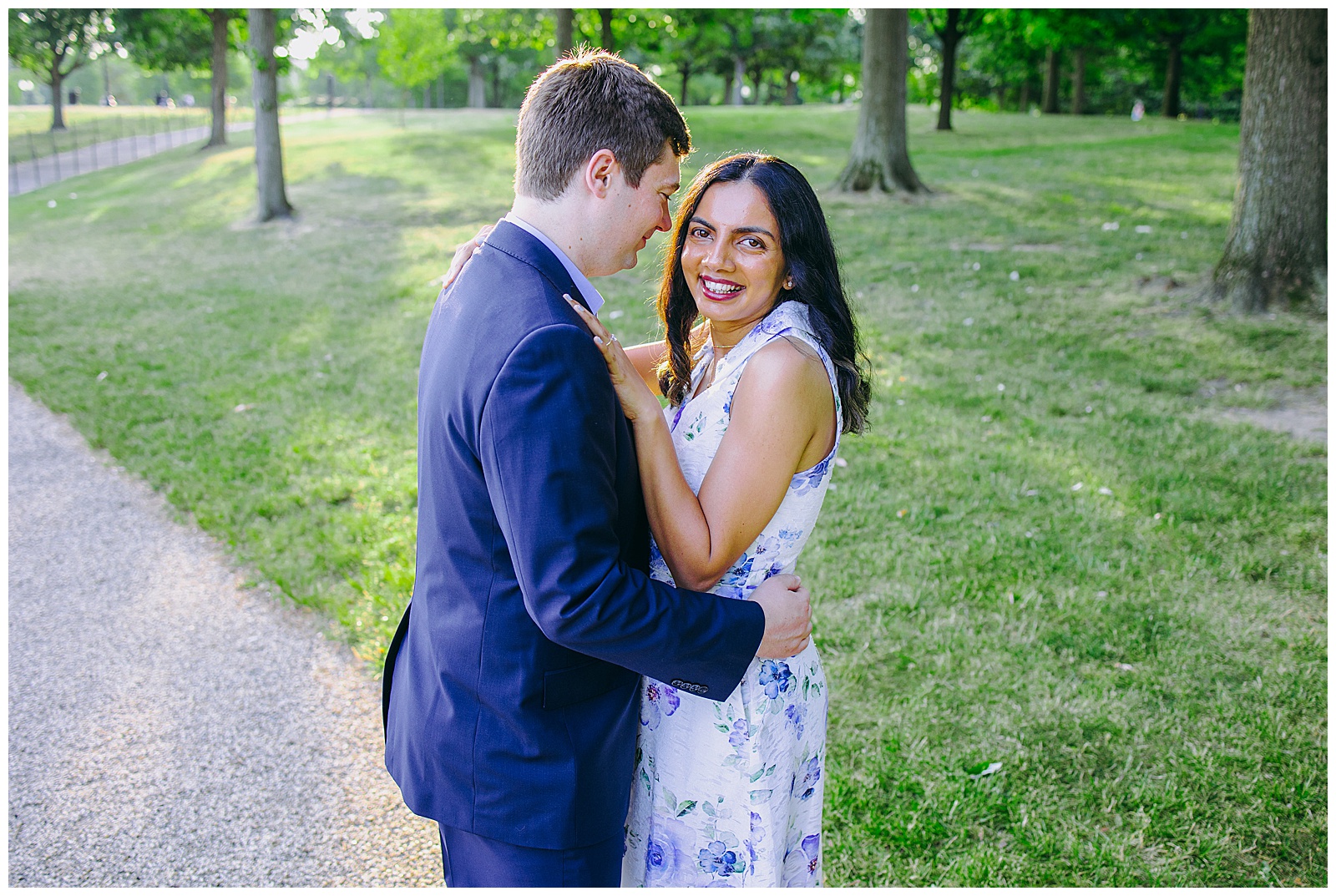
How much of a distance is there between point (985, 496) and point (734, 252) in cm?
416

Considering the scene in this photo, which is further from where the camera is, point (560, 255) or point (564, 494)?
point (560, 255)

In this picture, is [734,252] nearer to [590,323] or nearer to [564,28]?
[590,323]

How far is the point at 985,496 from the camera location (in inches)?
233

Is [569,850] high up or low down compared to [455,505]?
down

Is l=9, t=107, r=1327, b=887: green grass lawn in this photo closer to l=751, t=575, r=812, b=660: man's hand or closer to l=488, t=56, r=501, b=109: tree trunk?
l=751, t=575, r=812, b=660: man's hand

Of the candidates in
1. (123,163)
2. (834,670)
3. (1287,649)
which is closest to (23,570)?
(834,670)

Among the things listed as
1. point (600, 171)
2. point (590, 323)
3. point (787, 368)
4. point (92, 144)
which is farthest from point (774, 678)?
point (92, 144)

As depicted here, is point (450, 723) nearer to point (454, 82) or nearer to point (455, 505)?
point (455, 505)

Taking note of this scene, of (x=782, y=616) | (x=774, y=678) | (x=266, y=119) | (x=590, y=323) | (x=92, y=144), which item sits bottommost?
(x=774, y=678)

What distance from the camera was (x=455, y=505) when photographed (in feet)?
6.06

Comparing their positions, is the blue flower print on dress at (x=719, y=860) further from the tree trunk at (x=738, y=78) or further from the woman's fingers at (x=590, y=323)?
the tree trunk at (x=738, y=78)

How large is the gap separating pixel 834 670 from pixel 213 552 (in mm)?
3775

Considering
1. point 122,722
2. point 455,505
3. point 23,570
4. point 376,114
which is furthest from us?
point 376,114

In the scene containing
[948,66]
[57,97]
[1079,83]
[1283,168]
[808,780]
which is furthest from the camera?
[57,97]
